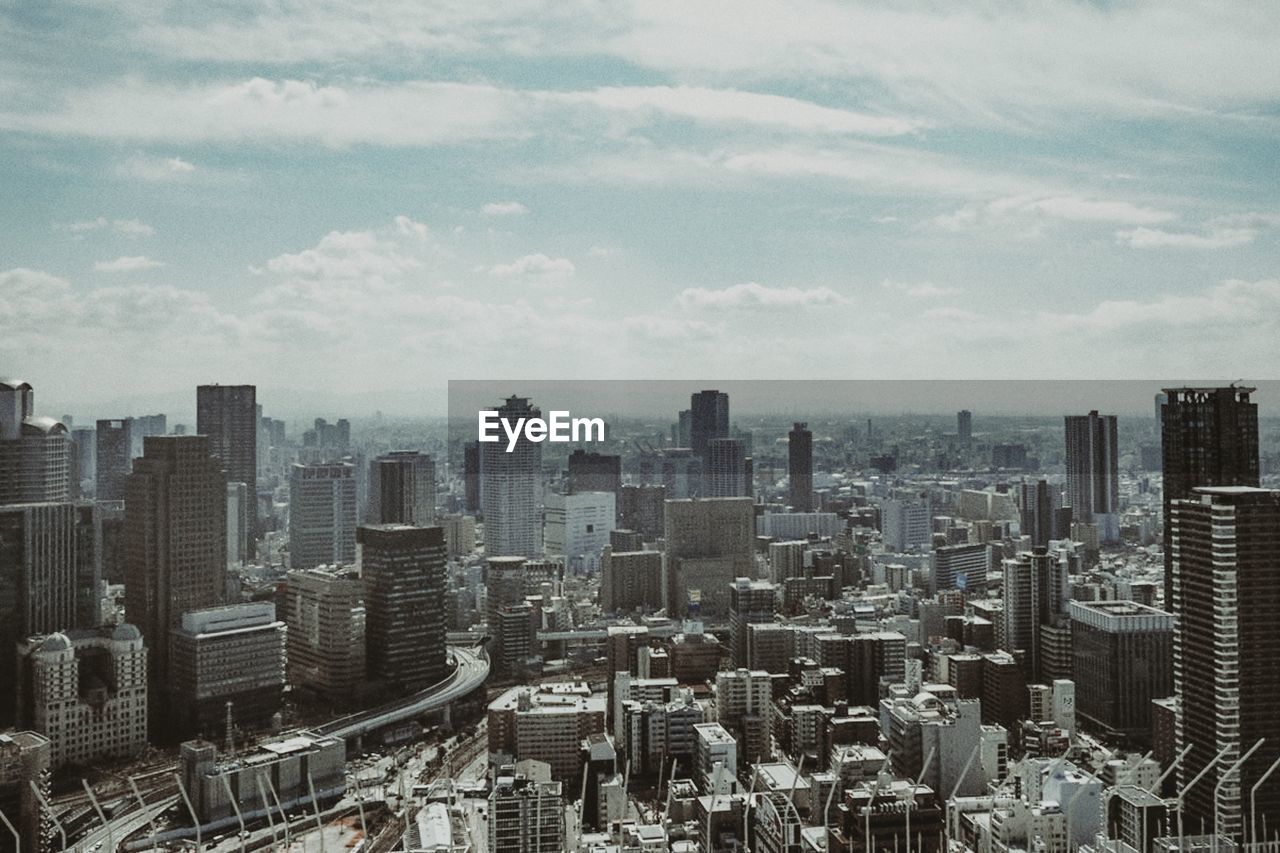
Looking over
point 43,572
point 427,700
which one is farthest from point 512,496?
point 43,572

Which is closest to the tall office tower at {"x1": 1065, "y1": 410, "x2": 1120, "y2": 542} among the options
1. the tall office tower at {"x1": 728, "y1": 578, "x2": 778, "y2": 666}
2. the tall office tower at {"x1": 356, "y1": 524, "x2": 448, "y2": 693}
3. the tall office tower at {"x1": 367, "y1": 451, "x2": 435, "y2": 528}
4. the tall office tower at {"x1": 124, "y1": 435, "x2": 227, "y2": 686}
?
the tall office tower at {"x1": 728, "y1": 578, "x2": 778, "y2": 666}

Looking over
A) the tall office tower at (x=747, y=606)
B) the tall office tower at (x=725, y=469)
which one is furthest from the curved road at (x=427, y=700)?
the tall office tower at (x=725, y=469)

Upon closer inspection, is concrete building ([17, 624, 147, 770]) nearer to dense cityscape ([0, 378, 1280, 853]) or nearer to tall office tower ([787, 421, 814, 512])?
dense cityscape ([0, 378, 1280, 853])

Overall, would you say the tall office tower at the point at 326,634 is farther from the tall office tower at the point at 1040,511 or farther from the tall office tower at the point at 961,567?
the tall office tower at the point at 1040,511

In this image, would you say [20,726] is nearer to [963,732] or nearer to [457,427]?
[457,427]

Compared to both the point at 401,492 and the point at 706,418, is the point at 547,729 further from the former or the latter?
the point at 401,492
